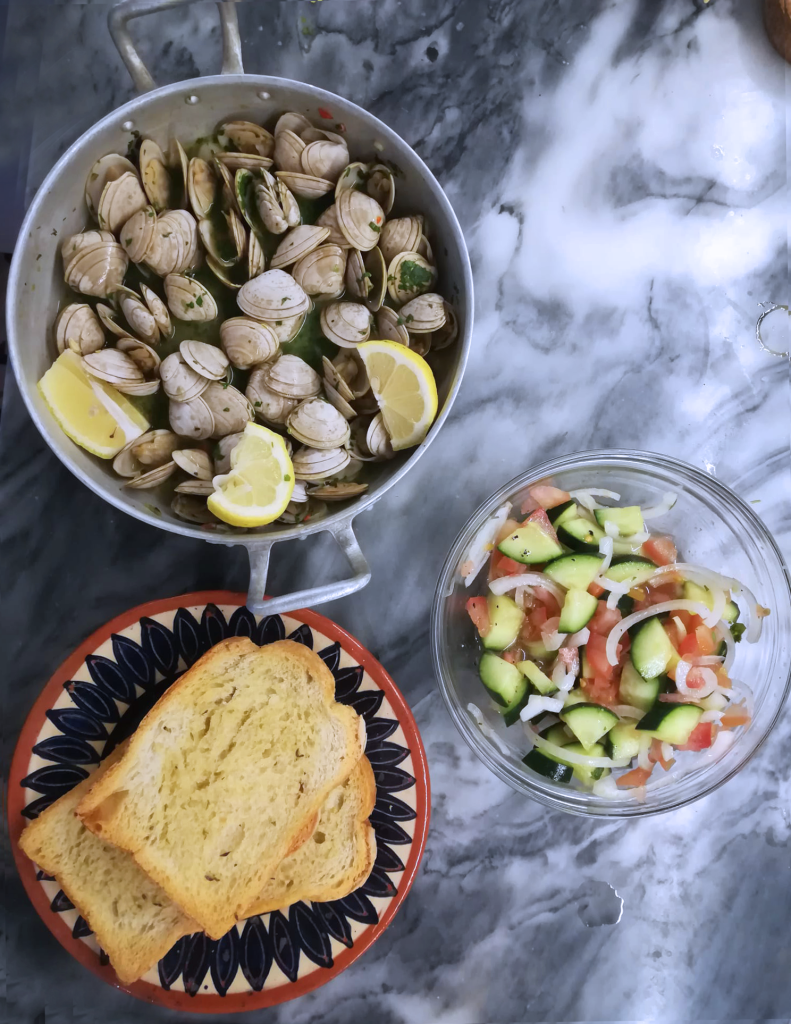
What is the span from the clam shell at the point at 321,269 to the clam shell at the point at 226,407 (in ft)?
0.71

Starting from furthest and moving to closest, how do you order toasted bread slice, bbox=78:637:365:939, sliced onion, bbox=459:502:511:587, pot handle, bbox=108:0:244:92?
sliced onion, bbox=459:502:511:587
toasted bread slice, bbox=78:637:365:939
pot handle, bbox=108:0:244:92

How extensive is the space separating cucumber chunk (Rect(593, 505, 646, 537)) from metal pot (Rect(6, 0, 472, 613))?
38 centimetres

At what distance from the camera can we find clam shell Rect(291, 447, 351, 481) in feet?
4.00

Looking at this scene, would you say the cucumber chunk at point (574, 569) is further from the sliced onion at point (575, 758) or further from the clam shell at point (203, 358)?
the clam shell at point (203, 358)

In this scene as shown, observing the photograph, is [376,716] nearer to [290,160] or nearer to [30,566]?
[30,566]

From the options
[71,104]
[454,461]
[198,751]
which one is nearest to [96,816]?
[198,751]

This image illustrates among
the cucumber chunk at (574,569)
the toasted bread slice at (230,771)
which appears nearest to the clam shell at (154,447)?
the toasted bread slice at (230,771)

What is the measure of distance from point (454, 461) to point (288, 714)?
1.84 feet

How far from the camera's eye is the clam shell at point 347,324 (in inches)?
47.9

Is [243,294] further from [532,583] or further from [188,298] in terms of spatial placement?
[532,583]


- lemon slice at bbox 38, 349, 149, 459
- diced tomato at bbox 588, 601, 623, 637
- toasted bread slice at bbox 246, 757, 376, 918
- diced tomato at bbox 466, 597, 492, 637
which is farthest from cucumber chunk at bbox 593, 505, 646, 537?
lemon slice at bbox 38, 349, 149, 459

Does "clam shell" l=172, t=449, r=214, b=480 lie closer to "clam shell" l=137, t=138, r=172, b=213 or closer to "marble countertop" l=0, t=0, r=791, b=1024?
"marble countertop" l=0, t=0, r=791, b=1024

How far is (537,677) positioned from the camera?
1.30m

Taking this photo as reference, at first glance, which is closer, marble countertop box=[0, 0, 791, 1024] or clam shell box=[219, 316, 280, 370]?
clam shell box=[219, 316, 280, 370]
